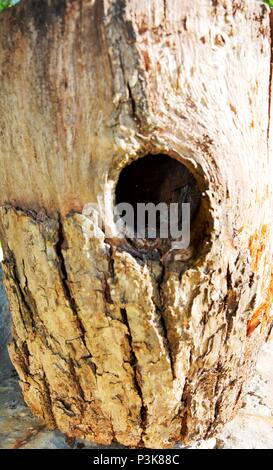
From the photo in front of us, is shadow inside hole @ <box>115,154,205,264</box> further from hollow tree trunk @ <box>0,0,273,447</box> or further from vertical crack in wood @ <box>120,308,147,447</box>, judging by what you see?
vertical crack in wood @ <box>120,308,147,447</box>

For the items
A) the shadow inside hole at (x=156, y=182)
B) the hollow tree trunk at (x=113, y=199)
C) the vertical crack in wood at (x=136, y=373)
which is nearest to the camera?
the hollow tree trunk at (x=113, y=199)

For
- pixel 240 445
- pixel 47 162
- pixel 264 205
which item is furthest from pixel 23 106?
pixel 240 445

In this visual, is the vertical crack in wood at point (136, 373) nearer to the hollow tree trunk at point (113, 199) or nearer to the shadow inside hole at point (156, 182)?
the hollow tree trunk at point (113, 199)

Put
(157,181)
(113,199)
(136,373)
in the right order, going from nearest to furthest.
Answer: (113,199)
(136,373)
(157,181)

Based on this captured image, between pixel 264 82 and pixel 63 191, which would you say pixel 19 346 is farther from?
pixel 264 82

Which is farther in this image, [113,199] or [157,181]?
[157,181]

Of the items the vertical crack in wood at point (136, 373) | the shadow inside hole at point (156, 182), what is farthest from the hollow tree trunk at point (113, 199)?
the shadow inside hole at point (156, 182)

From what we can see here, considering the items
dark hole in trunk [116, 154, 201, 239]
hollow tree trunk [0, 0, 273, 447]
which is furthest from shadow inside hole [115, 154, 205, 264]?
hollow tree trunk [0, 0, 273, 447]

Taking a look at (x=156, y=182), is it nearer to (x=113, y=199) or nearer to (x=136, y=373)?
(x=113, y=199)

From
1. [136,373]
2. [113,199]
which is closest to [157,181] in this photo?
[113,199]

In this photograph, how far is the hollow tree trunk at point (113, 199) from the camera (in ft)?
3.69

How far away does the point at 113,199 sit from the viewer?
1.23 m

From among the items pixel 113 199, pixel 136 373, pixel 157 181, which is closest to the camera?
pixel 113 199

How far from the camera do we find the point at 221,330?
55.7 inches
